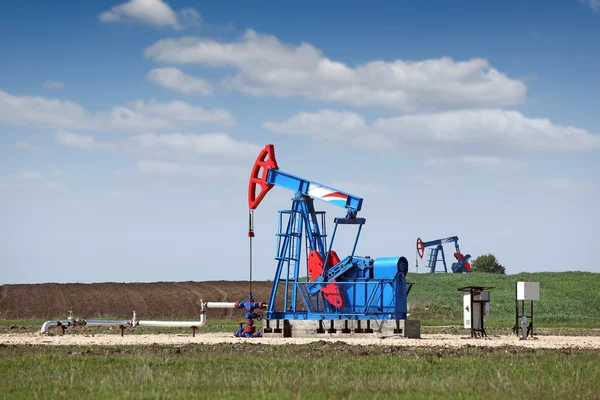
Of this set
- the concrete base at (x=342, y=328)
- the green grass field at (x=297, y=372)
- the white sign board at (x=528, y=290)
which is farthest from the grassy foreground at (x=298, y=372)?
the white sign board at (x=528, y=290)

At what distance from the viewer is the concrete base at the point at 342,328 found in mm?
32094

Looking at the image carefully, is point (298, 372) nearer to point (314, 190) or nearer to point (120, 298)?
point (314, 190)

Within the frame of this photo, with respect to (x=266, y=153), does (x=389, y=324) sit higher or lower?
lower

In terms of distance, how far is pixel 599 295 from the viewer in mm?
63094

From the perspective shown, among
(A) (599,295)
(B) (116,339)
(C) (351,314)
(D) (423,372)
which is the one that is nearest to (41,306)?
(B) (116,339)

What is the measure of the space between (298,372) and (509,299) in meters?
43.2

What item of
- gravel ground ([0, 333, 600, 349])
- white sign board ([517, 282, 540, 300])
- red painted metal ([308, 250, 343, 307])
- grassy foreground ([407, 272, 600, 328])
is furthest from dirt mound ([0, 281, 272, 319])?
white sign board ([517, 282, 540, 300])

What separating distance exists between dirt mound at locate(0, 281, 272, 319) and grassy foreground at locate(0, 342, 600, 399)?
99.5 ft

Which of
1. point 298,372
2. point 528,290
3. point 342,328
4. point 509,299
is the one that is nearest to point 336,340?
point 342,328

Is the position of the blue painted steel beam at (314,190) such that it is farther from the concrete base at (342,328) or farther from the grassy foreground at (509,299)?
the grassy foreground at (509,299)

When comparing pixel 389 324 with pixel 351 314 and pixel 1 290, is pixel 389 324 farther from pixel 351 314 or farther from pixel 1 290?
pixel 1 290

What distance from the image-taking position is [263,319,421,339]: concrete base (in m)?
32.1

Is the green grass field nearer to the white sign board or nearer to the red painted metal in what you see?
the red painted metal

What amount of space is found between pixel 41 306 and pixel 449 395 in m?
45.8
